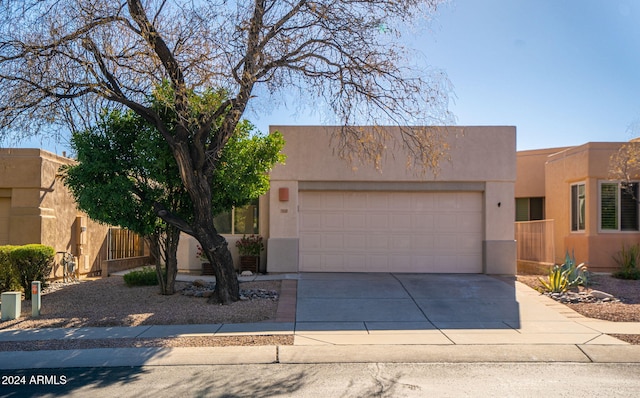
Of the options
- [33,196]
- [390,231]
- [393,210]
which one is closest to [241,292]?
[390,231]

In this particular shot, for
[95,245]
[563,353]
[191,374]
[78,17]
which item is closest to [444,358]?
[563,353]

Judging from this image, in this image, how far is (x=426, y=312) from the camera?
10.9 m

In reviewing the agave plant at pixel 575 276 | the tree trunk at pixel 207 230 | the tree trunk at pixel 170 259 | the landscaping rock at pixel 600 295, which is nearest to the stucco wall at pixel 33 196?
the tree trunk at pixel 170 259

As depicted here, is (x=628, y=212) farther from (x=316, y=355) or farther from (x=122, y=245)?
(x=122, y=245)

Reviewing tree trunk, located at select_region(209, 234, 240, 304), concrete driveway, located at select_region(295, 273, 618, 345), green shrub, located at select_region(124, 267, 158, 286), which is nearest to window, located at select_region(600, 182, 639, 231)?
concrete driveway, located at select_region(295, 273, 618, 345)

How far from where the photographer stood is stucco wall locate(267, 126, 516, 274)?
15312mm

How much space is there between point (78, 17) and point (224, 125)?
11.1 ft

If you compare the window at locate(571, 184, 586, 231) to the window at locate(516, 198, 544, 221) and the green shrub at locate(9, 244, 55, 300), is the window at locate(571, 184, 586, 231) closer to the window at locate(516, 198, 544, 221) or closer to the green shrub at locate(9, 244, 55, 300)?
the window at locate(516, 198, 544, 221)

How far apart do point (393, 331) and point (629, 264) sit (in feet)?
29.0

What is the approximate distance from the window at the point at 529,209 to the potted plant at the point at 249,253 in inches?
469

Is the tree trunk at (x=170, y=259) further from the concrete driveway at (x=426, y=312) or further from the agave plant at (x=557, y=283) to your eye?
the agave plant at (x=557, y=283)

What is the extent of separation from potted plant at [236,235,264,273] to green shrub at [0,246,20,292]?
5640 millimetres

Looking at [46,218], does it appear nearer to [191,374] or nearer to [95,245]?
[95,245]

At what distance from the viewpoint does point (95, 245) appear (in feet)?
60.0
